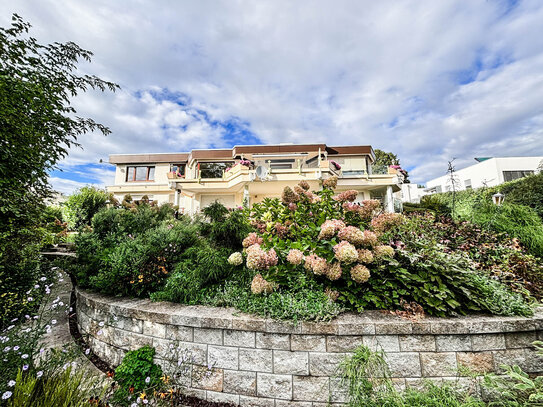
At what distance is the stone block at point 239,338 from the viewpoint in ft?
7.31

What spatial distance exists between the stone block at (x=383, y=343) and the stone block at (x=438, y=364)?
10.3 inches

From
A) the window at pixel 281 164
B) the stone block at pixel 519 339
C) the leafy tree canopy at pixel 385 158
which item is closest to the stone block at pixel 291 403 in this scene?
the stone block at pixel 519 339

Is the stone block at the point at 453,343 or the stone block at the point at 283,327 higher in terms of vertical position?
the stone block at the point at 283,327

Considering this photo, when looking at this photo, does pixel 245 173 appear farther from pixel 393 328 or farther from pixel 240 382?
pixel 393 328

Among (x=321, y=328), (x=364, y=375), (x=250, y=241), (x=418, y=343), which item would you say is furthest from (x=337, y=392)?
(x=250, y=241)

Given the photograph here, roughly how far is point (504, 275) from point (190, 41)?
7550 mm

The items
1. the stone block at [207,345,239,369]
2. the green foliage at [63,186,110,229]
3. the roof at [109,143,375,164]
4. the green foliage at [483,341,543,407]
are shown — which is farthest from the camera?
the roof at [109,143,375,164]

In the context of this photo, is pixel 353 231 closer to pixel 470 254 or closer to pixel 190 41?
pixel 470 254

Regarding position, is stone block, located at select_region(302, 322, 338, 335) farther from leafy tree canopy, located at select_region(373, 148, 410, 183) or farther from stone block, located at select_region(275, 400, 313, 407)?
leafy tree canopy, located at select_region(373, 148, 410, 183)

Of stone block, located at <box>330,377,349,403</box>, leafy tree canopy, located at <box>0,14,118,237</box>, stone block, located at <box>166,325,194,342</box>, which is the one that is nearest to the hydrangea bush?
stone block, located at <box>330,377,349,403</box>

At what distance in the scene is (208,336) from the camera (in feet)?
7.64

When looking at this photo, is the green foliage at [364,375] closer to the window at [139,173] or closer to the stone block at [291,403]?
the stone block at [291,403]

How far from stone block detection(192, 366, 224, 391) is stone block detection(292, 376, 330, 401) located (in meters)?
0.76

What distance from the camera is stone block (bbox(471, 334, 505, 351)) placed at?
204 cm
